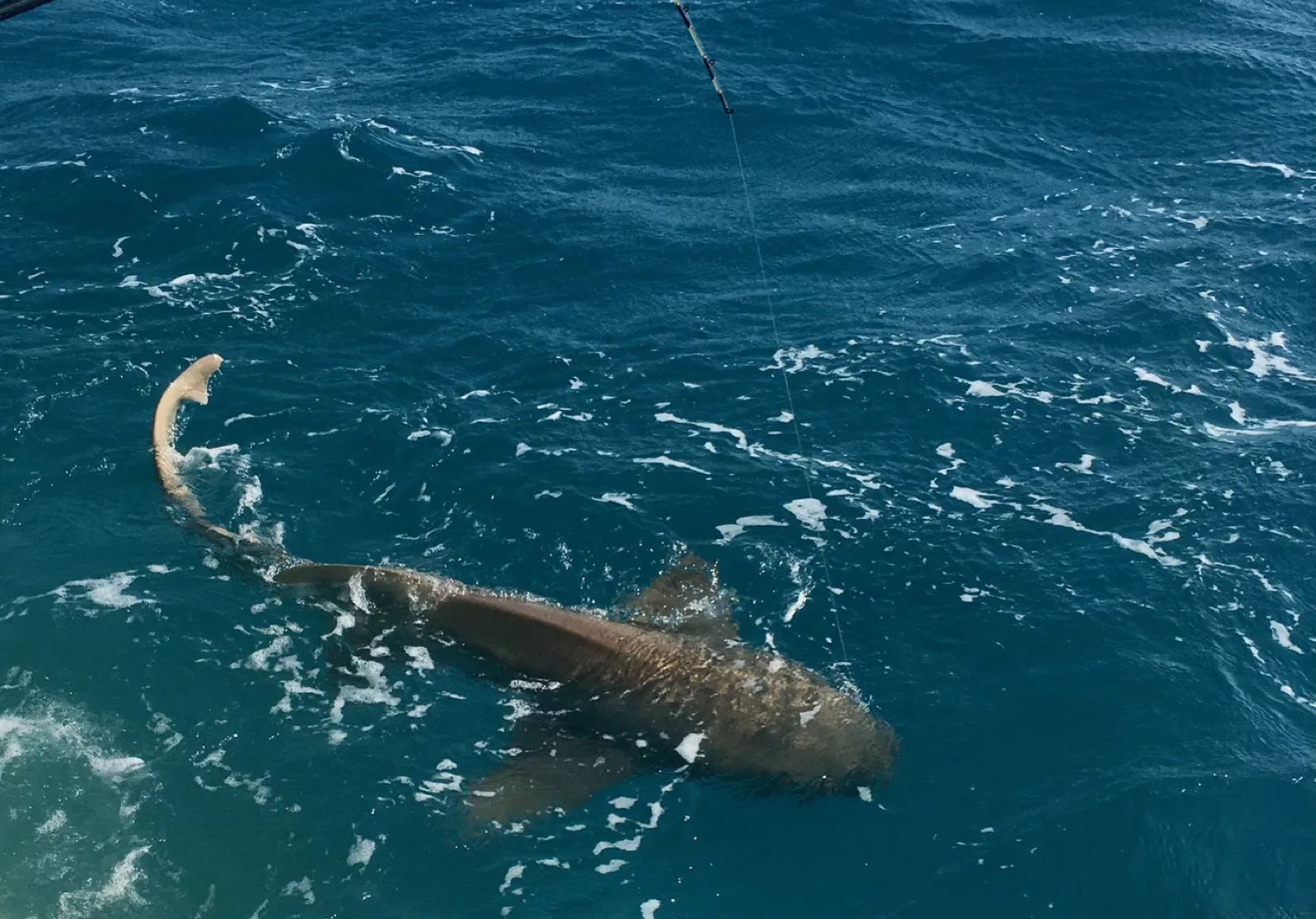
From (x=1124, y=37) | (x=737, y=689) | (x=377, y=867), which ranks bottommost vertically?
(x=377, y=867)

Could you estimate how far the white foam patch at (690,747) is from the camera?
35219 millimetres

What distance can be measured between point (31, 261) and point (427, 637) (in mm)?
32051

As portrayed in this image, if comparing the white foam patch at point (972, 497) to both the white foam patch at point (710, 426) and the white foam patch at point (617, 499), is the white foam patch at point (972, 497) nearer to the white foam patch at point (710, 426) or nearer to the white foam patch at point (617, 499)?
the white foam patch at point (710, 426)

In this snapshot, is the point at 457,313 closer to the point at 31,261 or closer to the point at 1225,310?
the point at 31,261

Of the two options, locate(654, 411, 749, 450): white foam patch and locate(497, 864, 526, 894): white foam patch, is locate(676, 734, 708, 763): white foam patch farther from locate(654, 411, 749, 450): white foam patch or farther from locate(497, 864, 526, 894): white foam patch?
locate(654, 411, 749, 450): white foam patch

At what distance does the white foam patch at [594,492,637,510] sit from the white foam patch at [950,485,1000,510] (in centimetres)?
1165

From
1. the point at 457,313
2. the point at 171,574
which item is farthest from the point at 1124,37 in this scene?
the point at 171,574

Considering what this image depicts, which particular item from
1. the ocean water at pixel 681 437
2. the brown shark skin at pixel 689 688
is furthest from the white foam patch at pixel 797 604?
the brown shark skin at pixel 689 688

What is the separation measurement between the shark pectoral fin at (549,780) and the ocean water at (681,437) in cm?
59

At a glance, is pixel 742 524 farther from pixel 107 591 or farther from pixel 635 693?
pixel 107 591

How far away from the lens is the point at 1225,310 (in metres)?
56.0

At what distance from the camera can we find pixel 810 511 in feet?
145

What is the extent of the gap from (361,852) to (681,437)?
20552mm

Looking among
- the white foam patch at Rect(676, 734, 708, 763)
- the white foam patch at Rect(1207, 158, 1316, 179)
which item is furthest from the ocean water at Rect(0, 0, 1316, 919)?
the white foam patch at Rect(676, 734, 708, 763)
